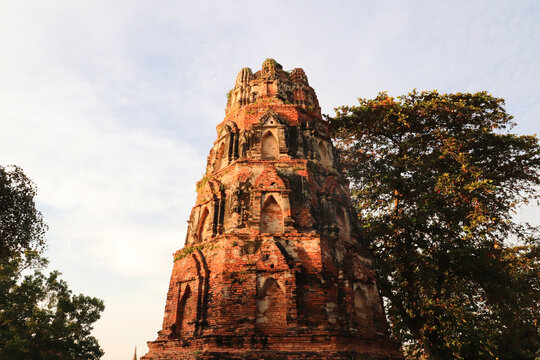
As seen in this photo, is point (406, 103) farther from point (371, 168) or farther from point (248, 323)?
point (248, 323)

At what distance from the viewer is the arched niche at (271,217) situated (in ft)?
38.7

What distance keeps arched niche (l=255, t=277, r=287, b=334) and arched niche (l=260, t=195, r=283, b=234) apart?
1725 millimetres

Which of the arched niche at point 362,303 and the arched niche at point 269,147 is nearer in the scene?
the arched niche at point 362,303

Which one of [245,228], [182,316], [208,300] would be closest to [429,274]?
[245,228]

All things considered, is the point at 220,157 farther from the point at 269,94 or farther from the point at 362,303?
the point at 362,303

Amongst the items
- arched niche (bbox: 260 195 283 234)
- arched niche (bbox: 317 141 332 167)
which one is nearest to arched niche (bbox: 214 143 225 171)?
arched niche (bbox: 260 195 283 234)

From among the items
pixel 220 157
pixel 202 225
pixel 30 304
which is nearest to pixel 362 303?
pixel 202 225

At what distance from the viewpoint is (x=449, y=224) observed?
12375 mm

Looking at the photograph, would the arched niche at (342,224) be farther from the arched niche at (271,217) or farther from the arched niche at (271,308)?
the arched niche at (271,308)

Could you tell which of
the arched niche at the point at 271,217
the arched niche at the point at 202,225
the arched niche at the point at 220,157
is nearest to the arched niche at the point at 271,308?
the arched niche at the point at 271,217

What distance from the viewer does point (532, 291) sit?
452 inches

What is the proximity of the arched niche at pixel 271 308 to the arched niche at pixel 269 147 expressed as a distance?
4808 mm

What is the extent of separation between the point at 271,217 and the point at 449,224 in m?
6.03

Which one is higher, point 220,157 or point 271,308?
point 220,157
